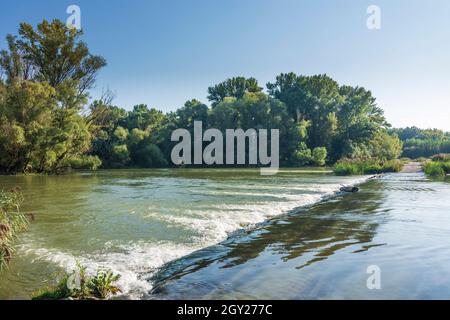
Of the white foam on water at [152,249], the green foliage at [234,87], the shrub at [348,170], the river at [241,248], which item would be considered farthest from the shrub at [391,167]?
the green foliage at [234,87]

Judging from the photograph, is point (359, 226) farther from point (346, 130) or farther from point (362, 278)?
point (346, 130)

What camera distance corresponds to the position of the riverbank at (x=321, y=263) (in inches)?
239

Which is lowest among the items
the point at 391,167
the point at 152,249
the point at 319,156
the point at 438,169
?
the point at 152,249

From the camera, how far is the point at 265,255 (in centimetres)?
832

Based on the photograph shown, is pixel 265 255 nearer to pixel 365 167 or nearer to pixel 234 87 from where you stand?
pixel 365 167

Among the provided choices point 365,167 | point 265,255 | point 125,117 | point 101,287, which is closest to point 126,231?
point 265,255

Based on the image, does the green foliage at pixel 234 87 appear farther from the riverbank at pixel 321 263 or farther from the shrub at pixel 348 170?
the riverbank at pixel 321 263

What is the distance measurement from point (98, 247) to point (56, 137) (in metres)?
37.1

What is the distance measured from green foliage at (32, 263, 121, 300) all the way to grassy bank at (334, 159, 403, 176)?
38856 millimetres

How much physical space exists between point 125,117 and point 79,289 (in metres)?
78.1

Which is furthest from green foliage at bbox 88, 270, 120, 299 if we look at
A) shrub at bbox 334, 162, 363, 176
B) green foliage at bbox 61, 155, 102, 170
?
green foliage at bbox 61, 155, 102, 170
